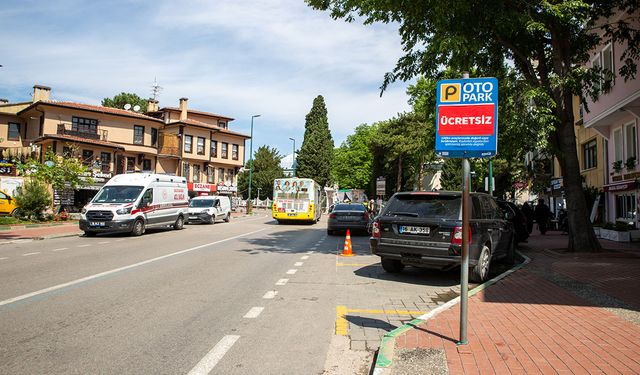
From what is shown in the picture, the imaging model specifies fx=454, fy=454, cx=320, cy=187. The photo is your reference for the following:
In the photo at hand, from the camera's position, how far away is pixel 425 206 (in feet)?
29.4

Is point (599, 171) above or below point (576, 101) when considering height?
below

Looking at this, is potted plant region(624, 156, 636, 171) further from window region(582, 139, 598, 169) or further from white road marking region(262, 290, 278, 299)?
white road marking region(262, 290, 278, 299)

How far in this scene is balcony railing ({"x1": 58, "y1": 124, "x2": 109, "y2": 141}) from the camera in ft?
130

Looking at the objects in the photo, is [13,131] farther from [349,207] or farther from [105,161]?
[349,207]

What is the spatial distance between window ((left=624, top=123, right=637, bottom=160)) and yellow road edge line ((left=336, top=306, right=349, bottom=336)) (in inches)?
743

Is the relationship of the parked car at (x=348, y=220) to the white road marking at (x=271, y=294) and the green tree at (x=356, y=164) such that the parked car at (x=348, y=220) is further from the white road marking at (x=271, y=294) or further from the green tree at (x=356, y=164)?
the green tree at (x=356, y=164)

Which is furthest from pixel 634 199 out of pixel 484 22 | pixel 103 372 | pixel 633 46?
pixel 103 372

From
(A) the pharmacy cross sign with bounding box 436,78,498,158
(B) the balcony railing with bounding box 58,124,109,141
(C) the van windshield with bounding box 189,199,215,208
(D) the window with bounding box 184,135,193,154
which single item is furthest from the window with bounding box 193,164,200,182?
(A) the pharmacy cross sign with bounding box 436,78,498,158

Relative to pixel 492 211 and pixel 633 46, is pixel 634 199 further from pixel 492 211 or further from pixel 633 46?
pixel 492 211

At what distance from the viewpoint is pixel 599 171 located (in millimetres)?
25125

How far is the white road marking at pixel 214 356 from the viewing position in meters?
4.08

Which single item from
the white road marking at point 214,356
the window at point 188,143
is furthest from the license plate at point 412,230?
the window at point 188,143

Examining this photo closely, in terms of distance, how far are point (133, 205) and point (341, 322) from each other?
14884mm

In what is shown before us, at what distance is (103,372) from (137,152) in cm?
4405
